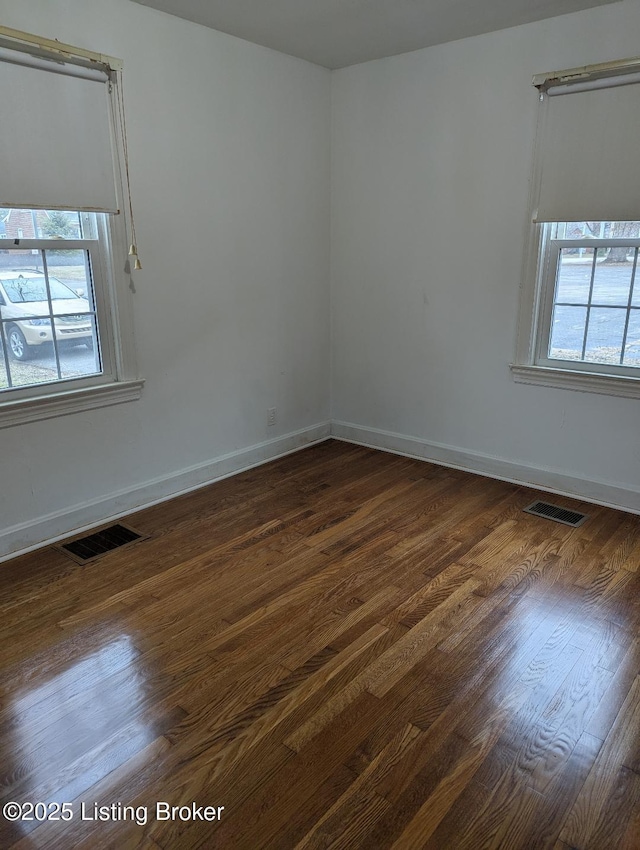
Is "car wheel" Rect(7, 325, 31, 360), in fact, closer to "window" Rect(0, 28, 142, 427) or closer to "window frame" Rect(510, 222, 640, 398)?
"window" Rect(0, 28, 142, 427)

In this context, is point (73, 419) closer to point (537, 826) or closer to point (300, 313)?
point (300, 313)

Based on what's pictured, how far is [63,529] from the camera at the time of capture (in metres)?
3.20

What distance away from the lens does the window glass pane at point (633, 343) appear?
3.32 metres

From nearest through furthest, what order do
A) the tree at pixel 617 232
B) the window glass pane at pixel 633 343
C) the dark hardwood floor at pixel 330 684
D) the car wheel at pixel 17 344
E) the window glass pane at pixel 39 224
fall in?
the dark hardwood floor at pixel 330 684, the window glass pane at pixel 39 224, the car wheel at pixel 17 344, the tree at pixel 617 232, the window glass pane at pixel 633 343

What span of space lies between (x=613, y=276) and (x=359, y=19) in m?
1.98

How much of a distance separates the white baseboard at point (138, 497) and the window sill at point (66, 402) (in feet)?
1.74

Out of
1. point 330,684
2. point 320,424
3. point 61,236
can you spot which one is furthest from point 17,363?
point 320,424

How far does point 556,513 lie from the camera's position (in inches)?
136

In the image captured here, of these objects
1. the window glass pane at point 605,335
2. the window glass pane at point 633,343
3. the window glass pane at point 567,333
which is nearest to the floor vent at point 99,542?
the window glass pane at point 567,333

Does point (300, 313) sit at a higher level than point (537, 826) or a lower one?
higher

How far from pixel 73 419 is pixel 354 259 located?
2330mm

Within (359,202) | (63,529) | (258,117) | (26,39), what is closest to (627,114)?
(359,202)

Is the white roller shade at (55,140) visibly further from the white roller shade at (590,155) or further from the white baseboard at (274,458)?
the white roller shade at (590,155)

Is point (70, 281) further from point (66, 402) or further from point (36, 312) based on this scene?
point (66, 402)
